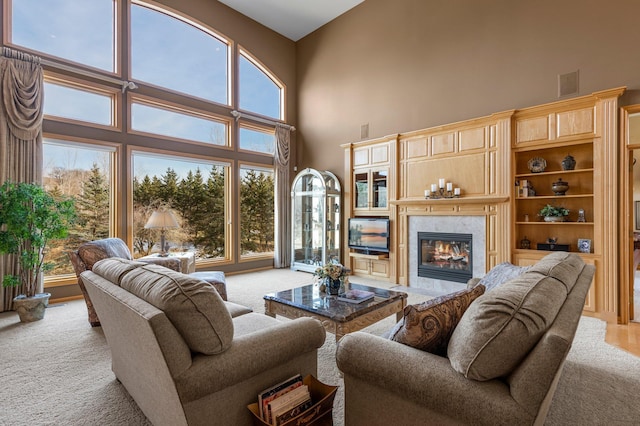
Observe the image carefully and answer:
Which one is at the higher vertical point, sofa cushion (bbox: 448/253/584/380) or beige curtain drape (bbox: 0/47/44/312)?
beige curtain drape (bbox: 0/47/44/312)

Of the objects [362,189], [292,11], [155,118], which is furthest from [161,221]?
[292,11]

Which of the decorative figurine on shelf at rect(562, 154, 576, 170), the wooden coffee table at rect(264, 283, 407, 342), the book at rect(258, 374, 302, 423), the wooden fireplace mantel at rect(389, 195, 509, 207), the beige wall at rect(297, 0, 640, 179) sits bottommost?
the book at rect(258, 374, 302, 423)

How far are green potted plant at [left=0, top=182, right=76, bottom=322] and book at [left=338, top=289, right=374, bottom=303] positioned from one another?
3.29 meters

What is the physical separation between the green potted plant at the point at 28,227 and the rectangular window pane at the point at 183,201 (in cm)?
145

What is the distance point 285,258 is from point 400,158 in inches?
129

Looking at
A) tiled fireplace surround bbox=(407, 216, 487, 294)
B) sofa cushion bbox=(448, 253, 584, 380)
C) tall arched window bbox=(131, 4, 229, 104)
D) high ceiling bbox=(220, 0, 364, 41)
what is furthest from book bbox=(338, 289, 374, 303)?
high ceiling bbox=(220, 0, 364, 41)

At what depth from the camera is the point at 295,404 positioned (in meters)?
→ 1.65

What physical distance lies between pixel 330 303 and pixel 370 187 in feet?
11.8

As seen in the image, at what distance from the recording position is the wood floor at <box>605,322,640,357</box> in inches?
119

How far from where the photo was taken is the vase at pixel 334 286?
311 cm

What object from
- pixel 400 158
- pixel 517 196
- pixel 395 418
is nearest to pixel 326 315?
pixel 395 418

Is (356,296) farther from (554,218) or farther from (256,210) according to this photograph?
(256,210)

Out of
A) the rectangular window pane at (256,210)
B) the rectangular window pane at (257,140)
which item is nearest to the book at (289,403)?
the rectangular window pane at (256,210)

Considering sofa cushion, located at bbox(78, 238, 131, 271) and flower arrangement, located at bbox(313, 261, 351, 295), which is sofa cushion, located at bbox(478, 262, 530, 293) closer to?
flower arrangement, located at bbox(313, 261, 351, 295)
